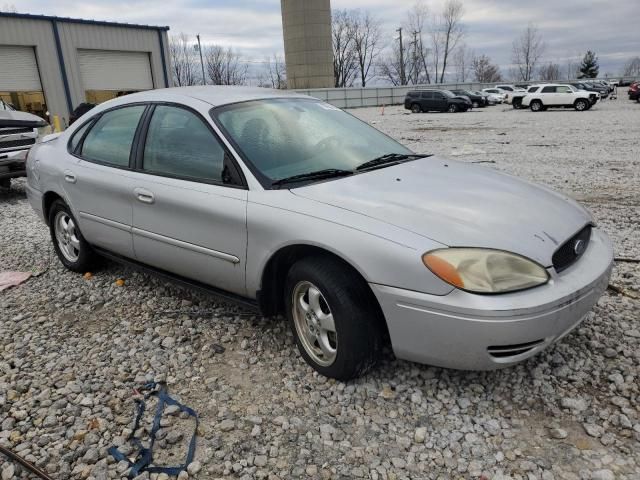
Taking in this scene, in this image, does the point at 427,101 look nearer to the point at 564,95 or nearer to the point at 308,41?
the point at 564,95

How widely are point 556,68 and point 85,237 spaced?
121 meters

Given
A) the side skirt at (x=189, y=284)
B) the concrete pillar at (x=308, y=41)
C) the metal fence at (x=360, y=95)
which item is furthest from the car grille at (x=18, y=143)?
the concrete pillar at (x=308, y=41)

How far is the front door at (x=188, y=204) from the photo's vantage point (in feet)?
10.1

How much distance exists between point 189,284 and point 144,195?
2.22 feet

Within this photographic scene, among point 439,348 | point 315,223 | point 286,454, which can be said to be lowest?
point 286,454

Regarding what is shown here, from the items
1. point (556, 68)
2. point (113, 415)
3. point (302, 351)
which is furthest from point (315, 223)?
point (556, 68)

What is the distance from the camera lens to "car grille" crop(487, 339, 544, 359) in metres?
2.37

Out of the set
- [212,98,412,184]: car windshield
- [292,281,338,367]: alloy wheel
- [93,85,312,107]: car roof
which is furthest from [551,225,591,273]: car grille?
[93,85,312,107]: car roof

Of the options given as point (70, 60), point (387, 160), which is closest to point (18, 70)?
point (70, 60)

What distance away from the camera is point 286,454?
2.39 m

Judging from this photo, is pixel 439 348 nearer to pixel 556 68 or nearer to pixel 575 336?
pixel 575 336

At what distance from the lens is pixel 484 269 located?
2342 millimetres

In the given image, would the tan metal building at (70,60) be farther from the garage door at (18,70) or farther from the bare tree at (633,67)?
the bare tree at (633,67)

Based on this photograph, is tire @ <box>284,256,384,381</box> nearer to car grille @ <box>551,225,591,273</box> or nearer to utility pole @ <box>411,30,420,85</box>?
car grille @ <box>551,225,591,273</box>
